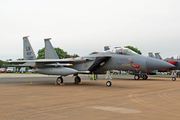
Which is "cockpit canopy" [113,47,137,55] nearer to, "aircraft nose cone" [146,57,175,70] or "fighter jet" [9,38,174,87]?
"fighter jet" [9,38,174,87]

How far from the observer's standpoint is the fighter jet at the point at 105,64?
11617 millimetres

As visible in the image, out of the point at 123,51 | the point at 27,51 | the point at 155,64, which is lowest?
the point at 155,64

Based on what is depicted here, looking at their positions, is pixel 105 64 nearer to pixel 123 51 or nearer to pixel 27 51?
pixel 123 51

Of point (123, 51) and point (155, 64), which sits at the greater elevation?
point (123, 51)

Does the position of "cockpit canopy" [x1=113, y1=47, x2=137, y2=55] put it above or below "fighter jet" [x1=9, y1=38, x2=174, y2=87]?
above

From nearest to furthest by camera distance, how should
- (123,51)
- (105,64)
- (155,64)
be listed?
(155,64)
(123,51)
(105,64)

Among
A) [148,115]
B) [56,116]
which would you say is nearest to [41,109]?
[56,116]

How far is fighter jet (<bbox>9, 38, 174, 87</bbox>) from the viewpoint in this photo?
11617mm

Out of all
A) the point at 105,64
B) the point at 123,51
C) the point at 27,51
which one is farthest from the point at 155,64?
the point at 27,51

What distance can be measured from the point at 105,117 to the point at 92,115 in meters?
0.36

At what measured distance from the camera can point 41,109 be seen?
529 cm

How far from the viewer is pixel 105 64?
13078 millimetres

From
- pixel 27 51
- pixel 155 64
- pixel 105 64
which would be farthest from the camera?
pixel 27 51

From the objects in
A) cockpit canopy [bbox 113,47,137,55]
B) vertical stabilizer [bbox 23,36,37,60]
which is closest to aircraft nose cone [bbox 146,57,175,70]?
cockpit canopy [bbox 113,47,137,55]
